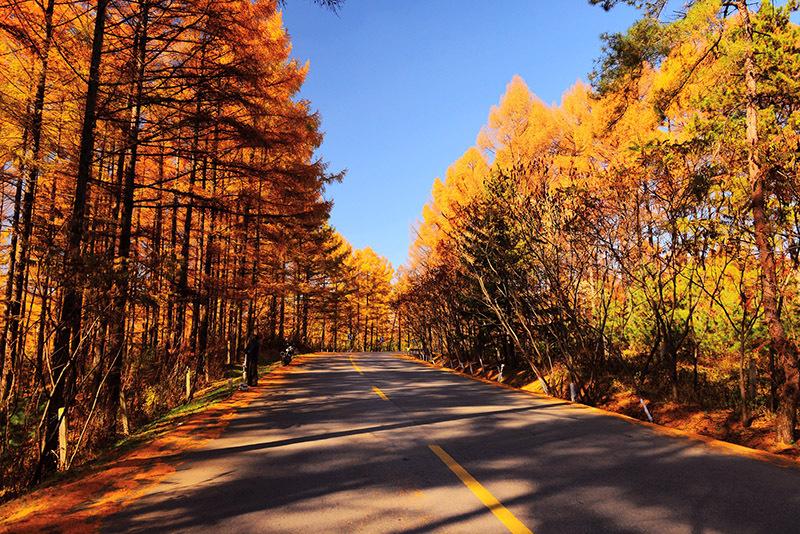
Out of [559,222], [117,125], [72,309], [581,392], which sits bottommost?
[581,392]

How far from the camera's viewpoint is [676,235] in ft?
32.9

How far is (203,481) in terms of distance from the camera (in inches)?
200

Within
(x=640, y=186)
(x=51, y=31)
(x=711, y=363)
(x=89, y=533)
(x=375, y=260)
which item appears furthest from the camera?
(x=375, y=260)

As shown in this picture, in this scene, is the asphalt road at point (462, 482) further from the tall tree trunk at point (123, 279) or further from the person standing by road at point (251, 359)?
the person standing by road at point (251, 359)

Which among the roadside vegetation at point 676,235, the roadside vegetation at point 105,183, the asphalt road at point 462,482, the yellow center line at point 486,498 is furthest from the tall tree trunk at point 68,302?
the roadside vegetation at point 676,235

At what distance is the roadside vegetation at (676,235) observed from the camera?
789 centimetres

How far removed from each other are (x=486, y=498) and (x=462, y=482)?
1.72 ft

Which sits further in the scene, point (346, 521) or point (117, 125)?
point (117, 125)

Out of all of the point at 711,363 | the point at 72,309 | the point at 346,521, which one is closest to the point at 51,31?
the point at 72,309

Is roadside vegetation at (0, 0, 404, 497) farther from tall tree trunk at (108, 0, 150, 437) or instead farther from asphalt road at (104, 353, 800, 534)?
asphalt road at (104, 353, 800, 534)

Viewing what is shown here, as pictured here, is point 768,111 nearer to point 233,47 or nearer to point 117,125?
point 233,47

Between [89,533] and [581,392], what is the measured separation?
11.7 meters

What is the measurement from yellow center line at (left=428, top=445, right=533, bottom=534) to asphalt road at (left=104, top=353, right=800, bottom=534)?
22 millimetres

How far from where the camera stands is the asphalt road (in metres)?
3.88
